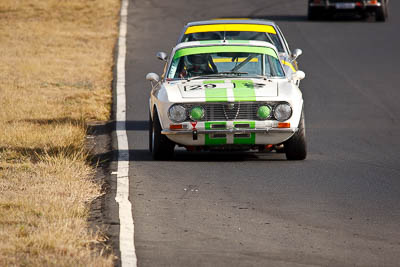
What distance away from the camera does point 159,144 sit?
1182 centimetres

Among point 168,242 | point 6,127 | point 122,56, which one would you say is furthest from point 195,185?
point 122,56

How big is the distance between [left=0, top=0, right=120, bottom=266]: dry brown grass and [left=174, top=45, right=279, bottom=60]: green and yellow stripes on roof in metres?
1.78

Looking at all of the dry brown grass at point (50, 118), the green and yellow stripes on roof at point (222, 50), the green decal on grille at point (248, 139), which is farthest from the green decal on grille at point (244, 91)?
the dry brown grass at point (50, 118)

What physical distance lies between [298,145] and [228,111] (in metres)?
0.96

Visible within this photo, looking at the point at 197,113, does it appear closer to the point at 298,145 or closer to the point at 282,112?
the point at 282,112

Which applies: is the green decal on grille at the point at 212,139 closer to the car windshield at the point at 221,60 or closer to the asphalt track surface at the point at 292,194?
the asphalt track surface at the point at 292,194

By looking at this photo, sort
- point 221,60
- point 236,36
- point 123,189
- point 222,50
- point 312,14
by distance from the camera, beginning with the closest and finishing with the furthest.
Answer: point 123,189 < point 222,50 < point 221,60 < point 236,36 < point 312,14

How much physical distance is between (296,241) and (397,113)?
961 cm

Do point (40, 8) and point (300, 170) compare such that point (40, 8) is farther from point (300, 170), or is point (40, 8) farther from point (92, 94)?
point (300, 170)

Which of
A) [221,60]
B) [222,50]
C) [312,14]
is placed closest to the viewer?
[222,50]

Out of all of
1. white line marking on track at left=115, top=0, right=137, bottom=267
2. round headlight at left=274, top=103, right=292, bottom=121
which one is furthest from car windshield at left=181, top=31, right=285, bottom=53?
round headlight at left=274, top=103, right=292, bottom=121

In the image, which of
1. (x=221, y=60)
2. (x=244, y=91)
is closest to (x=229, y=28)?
(x=221, y=60)

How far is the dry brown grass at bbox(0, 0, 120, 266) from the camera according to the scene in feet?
24.7

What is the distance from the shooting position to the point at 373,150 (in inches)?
518
